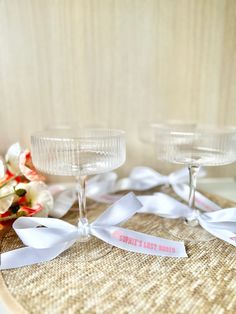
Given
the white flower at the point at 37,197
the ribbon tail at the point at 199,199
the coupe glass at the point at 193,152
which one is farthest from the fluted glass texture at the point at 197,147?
the white flower at the point at 37,197

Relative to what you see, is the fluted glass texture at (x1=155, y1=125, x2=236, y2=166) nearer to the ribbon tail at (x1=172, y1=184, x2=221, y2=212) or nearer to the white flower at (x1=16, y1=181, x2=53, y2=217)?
the ribbon tail at (x1=172, y1=184, x2=221, y2=212)

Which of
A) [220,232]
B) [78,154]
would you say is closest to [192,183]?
[220,232]

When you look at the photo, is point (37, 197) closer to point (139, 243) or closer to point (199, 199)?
point (139, 243)

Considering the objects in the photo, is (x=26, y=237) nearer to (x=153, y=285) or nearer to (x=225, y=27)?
(x=153, y=285)

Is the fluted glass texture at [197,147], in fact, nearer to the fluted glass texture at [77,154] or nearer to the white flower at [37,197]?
the fluted glass texture at [77,154]

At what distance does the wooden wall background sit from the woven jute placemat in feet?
1.05

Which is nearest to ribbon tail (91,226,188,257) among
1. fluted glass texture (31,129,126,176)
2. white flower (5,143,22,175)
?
fluted glass texture (31,129,126,176)

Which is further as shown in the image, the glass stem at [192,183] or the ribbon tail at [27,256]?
the glass stem at [192,183]

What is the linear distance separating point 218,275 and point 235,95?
0.49 meters

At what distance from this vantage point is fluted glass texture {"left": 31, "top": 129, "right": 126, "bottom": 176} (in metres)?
0.42

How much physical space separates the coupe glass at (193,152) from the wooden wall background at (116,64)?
164 mm

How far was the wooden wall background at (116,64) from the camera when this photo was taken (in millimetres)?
560

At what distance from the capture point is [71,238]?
16.8 inches

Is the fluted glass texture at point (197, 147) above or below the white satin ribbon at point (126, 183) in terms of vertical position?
above
